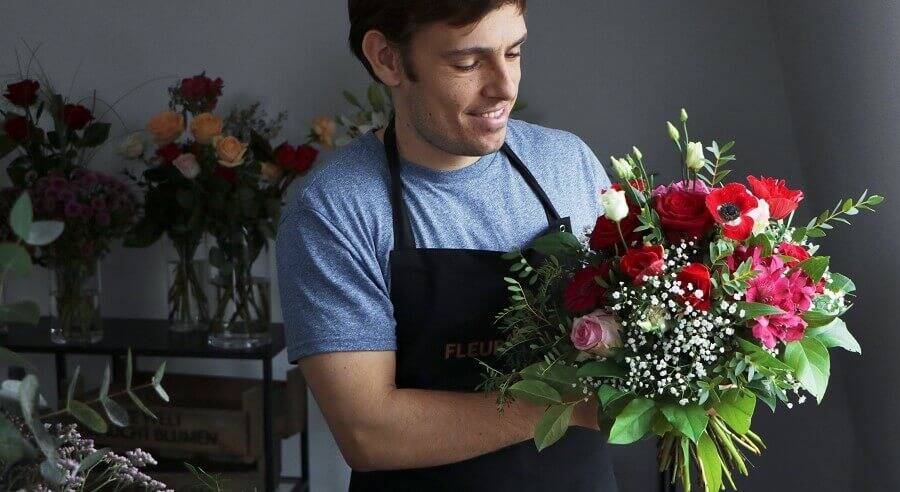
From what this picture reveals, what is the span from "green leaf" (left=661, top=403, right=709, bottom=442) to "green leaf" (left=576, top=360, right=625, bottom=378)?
0.07m

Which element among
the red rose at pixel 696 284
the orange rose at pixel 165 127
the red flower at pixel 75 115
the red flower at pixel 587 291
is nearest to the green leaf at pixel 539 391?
the red flower at pixel 587 291

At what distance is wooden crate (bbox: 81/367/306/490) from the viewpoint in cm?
293

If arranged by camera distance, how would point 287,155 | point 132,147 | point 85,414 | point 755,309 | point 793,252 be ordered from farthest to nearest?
point 132,147, point 287,155, point 793,252, point 755,309, point 85,414

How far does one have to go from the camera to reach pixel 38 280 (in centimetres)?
336

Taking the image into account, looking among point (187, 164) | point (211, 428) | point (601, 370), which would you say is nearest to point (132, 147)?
point (187, 164)

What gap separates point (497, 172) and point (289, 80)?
158cm

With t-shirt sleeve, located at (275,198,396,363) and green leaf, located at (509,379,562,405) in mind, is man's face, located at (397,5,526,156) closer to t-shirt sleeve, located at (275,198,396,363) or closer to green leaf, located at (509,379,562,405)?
t-shirt sleeve, located at (275,198,396,363)

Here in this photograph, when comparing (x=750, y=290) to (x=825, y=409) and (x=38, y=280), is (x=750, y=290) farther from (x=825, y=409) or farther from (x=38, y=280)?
(x=38, y=280)

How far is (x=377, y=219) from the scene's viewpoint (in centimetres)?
165

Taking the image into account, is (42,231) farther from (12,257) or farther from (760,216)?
(760,216)

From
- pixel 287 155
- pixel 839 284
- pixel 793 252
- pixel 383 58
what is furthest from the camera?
pixel 287 155

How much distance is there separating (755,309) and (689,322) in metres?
0.08

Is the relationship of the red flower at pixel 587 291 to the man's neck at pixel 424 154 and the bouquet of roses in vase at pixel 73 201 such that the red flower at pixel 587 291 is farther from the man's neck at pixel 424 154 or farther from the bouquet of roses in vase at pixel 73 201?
the bouquet of roses in vase at pixel 73 201

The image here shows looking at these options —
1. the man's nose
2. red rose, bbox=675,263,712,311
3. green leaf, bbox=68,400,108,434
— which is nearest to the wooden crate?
the man's nose
